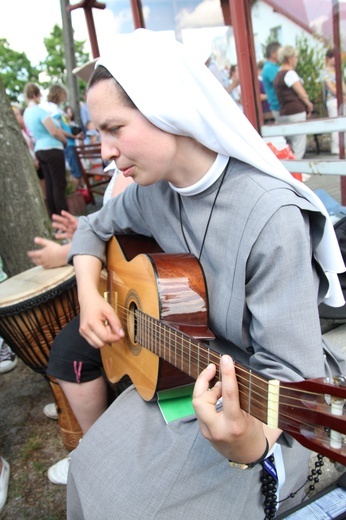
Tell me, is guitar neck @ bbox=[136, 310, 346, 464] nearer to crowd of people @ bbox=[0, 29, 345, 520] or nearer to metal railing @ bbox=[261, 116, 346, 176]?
crowd of people @ bbox=[0, 29, 345, 520]

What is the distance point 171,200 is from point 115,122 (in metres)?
0.36

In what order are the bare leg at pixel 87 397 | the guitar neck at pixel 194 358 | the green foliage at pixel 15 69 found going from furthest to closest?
the green foliage at pixel 15 69
the bare leg at pixel 87 397
the guitar neck at pixel 194 358

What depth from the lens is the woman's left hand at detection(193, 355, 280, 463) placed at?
2.99 feet

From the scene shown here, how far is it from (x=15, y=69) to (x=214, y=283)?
36.6 m

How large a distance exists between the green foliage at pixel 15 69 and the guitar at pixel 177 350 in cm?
3399

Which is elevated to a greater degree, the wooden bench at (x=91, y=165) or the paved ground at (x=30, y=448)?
the wooden bench at (x=91, y=165)

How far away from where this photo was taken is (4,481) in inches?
83.5

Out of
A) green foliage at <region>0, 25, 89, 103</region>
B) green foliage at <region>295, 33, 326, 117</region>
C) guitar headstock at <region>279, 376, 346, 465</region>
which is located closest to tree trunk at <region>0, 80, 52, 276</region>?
green foliage at <region>295, 33, 326, 117</region>

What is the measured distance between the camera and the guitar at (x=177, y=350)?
0.79m

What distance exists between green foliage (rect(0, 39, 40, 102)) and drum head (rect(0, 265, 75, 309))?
33.3 metres

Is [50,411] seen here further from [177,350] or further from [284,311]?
[284,311]

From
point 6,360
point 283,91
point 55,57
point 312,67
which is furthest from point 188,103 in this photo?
point 55,57

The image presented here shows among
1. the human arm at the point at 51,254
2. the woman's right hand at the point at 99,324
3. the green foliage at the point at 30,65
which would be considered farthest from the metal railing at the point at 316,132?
the green foliage at the point at 30,65

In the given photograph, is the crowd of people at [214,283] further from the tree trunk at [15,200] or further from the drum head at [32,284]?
the tree trunk at [15,200]
